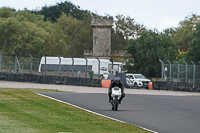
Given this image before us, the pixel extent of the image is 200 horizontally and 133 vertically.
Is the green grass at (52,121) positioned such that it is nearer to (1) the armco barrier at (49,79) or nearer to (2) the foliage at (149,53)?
(1) the armco barrier at (49,79)

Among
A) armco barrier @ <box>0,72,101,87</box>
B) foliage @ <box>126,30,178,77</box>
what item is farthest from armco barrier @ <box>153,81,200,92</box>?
foliage @ <box>126,30,178,77</box>

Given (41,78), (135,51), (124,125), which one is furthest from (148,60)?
(124,125)

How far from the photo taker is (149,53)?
71938 mm

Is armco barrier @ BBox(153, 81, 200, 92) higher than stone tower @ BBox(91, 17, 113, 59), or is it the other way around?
stone tower @ BBox(91, 17, 113, 59)

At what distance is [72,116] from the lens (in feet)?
58.3

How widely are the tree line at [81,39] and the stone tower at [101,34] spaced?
584 cm

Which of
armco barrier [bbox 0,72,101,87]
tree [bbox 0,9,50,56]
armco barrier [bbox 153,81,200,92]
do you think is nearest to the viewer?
armco barrier [bbox 153,81,200,92]

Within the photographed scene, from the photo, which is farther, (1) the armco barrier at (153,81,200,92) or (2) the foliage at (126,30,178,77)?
(2) the foliage at (126,30,178,77)

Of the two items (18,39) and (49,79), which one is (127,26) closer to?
(18,39)

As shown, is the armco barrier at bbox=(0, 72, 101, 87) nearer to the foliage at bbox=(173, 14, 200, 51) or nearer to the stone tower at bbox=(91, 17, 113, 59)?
the stone tower at bbox=(91, 17, 113, 59)

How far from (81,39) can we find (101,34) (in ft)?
52.8

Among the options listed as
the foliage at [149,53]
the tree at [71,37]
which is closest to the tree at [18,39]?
the tree at [71,37]

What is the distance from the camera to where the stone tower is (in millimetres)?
103531

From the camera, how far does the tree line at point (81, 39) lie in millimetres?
71875
